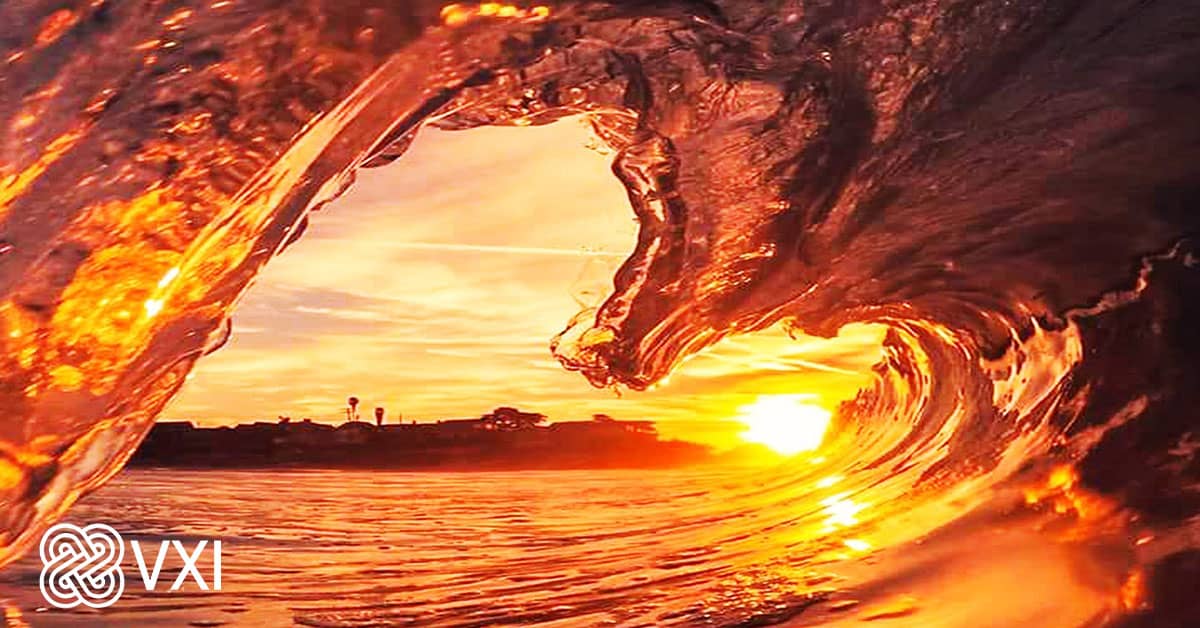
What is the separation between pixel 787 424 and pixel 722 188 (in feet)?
12.2

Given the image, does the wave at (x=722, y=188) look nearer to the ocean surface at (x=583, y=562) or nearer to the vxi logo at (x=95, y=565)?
the ocean surface at (x=583, y=562)

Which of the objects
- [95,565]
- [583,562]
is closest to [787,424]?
[583,562]

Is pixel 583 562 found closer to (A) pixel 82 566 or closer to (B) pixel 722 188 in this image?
(B) pixel 722 188

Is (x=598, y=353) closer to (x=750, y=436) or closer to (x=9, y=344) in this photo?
(x=9, y=344)

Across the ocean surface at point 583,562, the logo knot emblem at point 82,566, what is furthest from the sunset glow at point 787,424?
the logo knot emblem at point 82,566

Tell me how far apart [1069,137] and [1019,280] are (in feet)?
2.54

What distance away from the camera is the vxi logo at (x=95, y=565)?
3.89 meters

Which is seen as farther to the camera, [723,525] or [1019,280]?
[723,525]

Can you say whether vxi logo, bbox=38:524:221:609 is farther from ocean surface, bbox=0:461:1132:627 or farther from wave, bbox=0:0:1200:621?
wave, bbox=0:0:1200:621

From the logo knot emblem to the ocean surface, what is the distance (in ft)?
0.19

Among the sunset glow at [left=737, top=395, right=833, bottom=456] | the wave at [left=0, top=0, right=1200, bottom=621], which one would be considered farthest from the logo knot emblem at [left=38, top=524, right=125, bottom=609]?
the sunset glow at [left=737, top=395, right=833, bottom=456]

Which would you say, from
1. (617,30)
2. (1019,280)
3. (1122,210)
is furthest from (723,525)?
(617,30)

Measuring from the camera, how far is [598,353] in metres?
3.30

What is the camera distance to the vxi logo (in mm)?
3891
